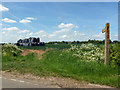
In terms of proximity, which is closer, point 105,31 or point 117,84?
point 117,84

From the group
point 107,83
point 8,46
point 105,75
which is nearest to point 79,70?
point 105,75

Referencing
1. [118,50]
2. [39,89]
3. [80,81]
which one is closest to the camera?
[39,89]

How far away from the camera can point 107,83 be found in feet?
18.4

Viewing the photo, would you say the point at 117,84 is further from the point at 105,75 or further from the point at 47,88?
the point at 47,88

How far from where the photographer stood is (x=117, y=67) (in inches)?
298

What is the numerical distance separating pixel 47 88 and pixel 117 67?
4.71m

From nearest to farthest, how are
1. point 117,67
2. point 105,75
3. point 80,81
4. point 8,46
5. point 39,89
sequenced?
1. point 39,89
2. point 80,81
3. point 105,75
4. point 117,67
5. point 8,46

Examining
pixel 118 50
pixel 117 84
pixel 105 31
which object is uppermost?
pixel 105 31

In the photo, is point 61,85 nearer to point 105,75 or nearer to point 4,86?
point 4,86

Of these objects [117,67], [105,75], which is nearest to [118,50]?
[117,67]

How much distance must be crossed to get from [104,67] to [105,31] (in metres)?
2.47

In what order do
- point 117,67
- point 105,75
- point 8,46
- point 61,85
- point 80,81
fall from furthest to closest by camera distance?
point 8,46
point 117,67
point 105,75
point 80,81
point 61,85

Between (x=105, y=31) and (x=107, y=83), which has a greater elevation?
(x=105, y=31)

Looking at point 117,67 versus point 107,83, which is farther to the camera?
point 117,67
